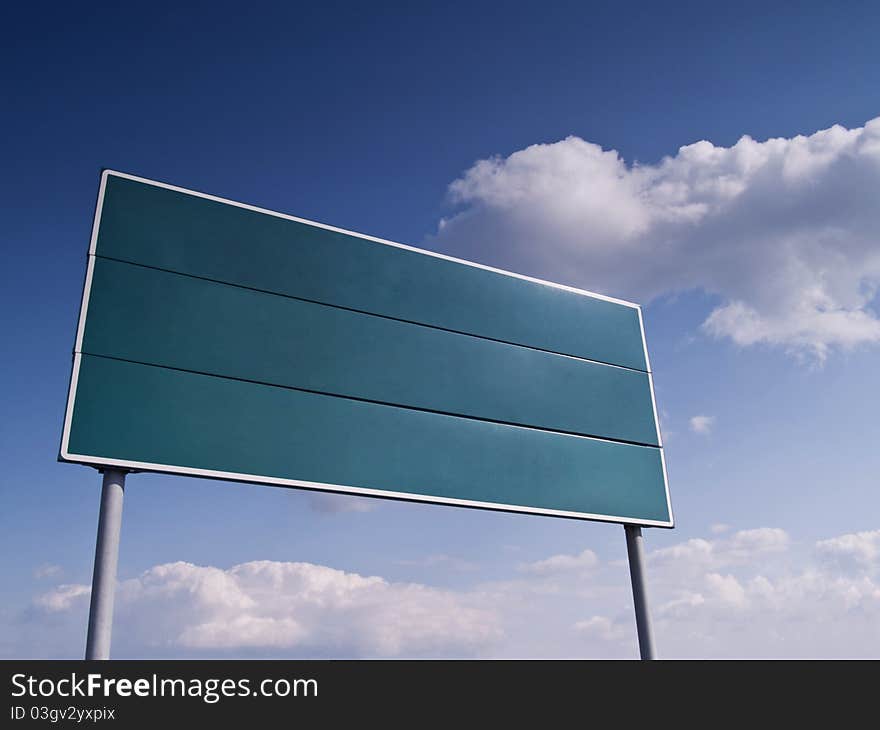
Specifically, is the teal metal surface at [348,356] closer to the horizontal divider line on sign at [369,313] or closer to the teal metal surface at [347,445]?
the horizontal divider line on sign at [369,313]

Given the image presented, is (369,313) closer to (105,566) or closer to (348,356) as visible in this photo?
(348,356)

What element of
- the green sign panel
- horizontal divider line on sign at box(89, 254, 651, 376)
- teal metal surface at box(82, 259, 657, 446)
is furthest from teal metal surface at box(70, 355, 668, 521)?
horizontal divider line on sign at box(89, 254, 651, 376)

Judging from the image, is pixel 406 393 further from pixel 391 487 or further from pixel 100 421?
pixel 100 421

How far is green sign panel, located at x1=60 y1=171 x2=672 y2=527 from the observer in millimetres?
8352

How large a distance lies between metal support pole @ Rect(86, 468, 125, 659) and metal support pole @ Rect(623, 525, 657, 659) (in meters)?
7.19

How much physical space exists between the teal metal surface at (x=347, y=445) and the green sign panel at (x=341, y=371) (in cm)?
2

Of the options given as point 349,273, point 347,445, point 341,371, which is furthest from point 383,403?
point 349,273

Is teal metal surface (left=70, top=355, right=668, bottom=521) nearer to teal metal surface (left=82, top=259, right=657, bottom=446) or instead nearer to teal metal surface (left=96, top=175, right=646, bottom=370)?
teal metal surface (left=82, top=259, right=657, bottom=446)

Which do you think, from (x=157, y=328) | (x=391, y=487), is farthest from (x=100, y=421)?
(x=391, y=487)

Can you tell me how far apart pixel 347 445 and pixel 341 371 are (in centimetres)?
100

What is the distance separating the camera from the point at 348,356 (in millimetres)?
9797

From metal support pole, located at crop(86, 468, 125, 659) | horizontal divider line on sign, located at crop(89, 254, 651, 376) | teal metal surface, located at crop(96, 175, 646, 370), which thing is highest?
teal metal surface, located at crop(96, 175, 646, 370)

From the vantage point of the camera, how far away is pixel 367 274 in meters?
10.4
